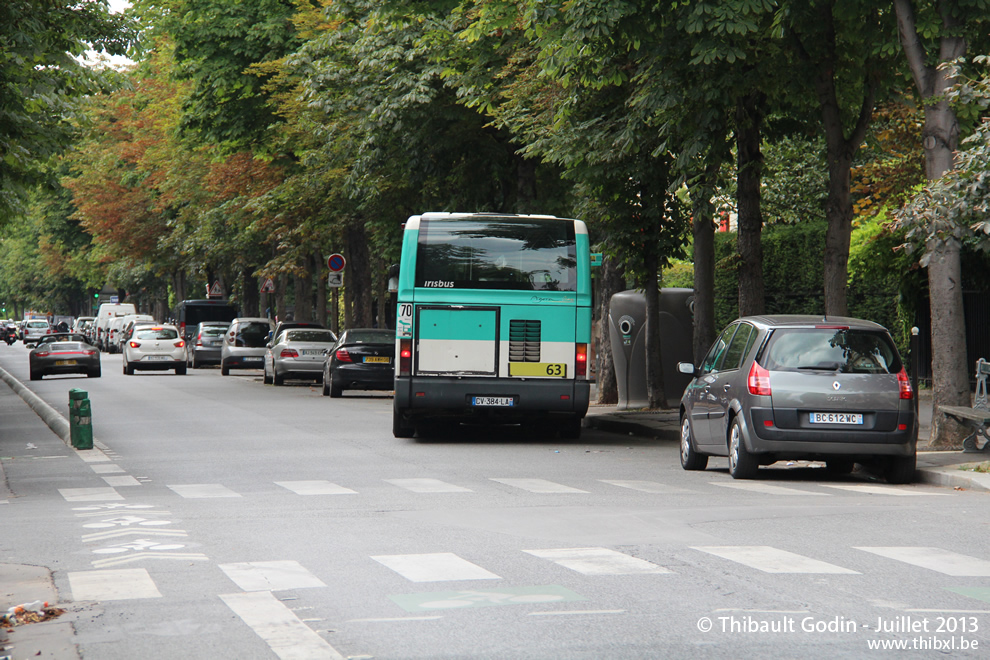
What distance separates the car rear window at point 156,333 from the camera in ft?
140

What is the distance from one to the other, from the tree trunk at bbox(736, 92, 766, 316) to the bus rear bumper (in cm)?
306

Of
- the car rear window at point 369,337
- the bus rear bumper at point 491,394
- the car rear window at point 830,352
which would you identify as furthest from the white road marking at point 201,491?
the car rear window at point 369,337

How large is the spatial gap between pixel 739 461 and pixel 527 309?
5.12 m

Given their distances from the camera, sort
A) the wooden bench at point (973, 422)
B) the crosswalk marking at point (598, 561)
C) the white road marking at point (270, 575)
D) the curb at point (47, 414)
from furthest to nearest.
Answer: the curb at point (47, 414)
the wooden bench at point (973, 422)
the crosswalk marking at point (598, 561)
the white road marking at point (270, 575)

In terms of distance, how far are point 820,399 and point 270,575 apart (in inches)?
271

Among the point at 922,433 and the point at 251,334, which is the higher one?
the point at 251,334

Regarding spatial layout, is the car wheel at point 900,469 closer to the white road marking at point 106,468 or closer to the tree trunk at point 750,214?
the tree trunk at point 750,214

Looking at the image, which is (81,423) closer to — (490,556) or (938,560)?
(490,556)

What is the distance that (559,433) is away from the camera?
19953 mm

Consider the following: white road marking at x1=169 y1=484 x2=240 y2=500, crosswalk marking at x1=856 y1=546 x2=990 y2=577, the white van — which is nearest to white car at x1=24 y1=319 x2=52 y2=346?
the white van

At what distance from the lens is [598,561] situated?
26.6ft

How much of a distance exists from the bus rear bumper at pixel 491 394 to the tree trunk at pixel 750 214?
3059 mm

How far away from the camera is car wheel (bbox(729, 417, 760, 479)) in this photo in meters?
13.3

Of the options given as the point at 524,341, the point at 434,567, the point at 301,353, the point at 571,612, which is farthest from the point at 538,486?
the point at 301,353
